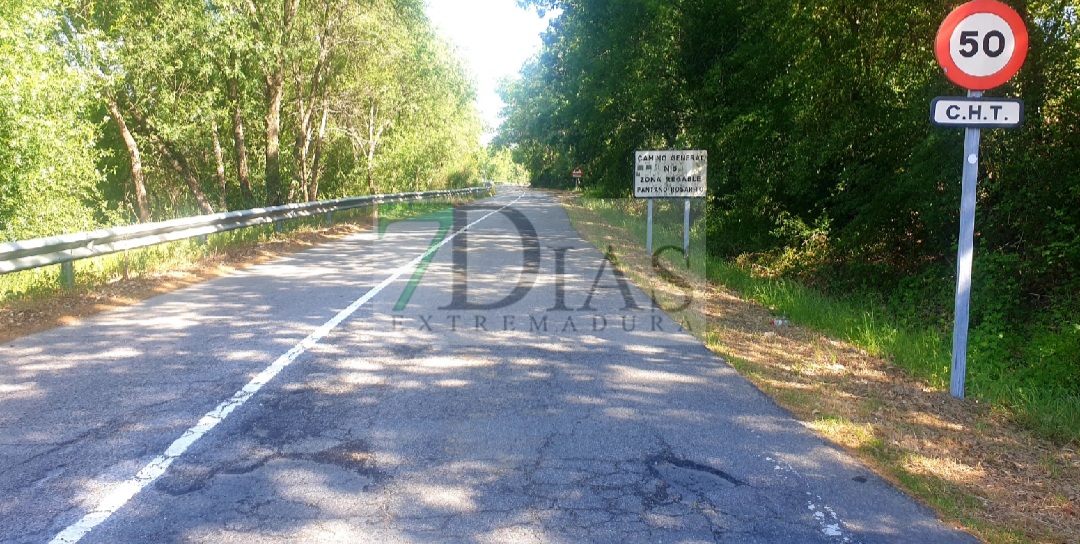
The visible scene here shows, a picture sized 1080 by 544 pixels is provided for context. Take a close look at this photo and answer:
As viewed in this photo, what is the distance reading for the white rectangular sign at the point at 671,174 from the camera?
14555 millimetres

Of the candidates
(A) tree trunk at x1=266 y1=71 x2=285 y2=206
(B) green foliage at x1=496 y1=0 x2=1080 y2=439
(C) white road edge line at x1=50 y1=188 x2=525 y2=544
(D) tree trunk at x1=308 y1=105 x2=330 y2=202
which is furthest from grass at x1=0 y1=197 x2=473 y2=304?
(B) green foliage at x1=496 y1=0 x2=1080 y2=439

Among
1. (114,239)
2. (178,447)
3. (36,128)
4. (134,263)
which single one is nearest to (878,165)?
(178,447)

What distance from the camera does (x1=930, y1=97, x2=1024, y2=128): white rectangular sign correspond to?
5715 mm

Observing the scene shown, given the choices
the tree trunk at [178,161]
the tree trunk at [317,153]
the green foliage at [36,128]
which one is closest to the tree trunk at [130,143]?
the tree trunk at [178,161]

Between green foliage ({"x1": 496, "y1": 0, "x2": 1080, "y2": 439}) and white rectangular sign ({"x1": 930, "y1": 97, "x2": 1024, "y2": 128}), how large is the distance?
218 centimetres

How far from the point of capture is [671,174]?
1484 cm

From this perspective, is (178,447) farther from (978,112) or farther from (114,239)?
(114,239)

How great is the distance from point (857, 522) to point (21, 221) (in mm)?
17128

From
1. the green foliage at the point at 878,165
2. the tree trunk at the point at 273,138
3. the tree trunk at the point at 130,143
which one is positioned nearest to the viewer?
the green foliage at the point at 878,165

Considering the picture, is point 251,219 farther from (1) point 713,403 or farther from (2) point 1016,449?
(2) point 1016,449

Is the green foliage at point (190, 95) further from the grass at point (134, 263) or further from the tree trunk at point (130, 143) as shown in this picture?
the grass at point (134, 263)

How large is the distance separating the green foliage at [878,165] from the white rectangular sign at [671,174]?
87 cm

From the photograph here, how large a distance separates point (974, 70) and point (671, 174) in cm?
913

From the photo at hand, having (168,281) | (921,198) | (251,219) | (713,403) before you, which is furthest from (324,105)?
(713,403)
